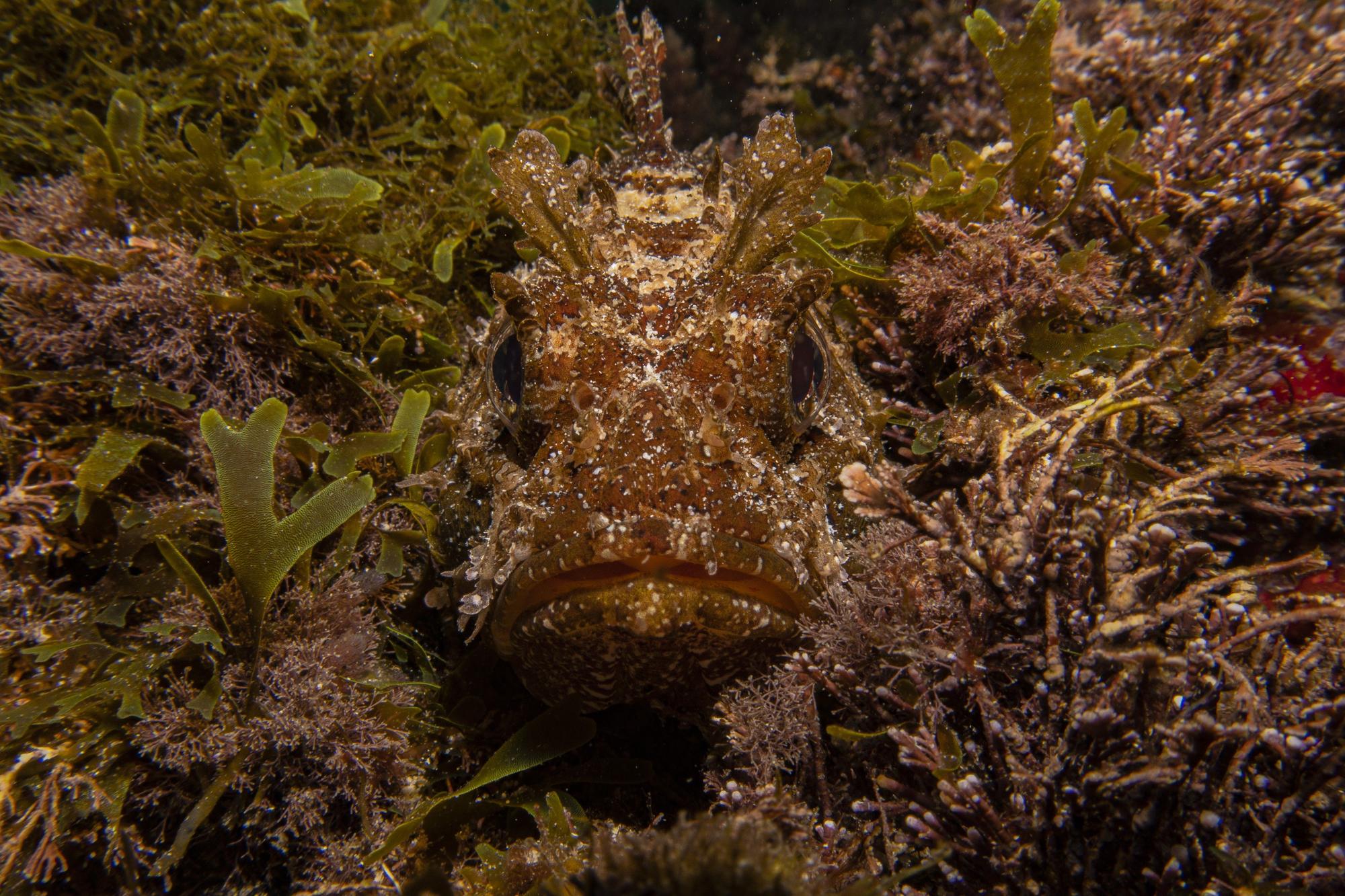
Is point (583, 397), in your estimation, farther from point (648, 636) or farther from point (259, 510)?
point (259, 510)

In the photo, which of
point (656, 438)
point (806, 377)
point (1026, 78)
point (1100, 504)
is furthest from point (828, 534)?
point (1026, 78)

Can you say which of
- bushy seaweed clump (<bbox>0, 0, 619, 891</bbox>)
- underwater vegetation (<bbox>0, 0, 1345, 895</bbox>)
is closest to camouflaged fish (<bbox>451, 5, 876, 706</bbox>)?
underwater vegetation (<bbox>0, 0, 1345, 895</bbox>)

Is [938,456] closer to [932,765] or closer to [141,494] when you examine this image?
[932,765]

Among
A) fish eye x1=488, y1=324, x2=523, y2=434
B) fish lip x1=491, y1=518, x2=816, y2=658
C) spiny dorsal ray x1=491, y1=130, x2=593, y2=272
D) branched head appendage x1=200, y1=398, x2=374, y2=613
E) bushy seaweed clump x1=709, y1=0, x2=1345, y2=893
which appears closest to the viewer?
bushy seaweed clump x1=709, y1=0, x2=1345, y2=893

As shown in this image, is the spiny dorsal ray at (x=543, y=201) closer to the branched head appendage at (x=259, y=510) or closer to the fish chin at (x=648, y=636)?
the branched head appendage at (x=259, y=510)

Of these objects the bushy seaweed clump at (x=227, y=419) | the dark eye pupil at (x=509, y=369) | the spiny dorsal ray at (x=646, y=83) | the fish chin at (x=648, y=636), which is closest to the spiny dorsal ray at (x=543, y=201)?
the dark eye pupil at (x=509, y=369)

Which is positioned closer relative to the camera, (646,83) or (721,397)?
(721,397)

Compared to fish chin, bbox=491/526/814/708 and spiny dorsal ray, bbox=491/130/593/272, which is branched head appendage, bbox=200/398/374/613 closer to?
fish chin, bbox=491/526/814/708

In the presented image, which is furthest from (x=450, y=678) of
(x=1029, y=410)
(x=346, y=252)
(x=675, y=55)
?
(x=675, y=55)
